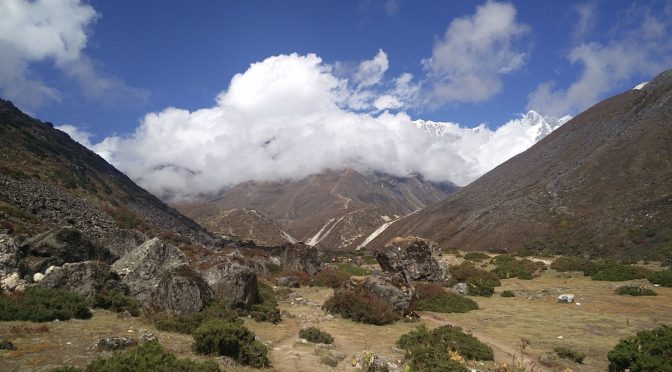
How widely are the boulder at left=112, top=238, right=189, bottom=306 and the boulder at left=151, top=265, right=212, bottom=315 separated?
2.65m

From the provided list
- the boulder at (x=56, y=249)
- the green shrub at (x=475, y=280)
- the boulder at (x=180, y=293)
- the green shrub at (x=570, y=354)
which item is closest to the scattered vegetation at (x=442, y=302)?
the green shrub at (x=475, y=280)

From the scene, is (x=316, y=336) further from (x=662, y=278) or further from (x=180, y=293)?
(x=662, y=278)

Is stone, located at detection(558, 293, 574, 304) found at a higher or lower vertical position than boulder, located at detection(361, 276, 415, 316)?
lower

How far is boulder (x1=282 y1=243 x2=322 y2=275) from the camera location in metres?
38.6

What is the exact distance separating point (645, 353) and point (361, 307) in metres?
11.3

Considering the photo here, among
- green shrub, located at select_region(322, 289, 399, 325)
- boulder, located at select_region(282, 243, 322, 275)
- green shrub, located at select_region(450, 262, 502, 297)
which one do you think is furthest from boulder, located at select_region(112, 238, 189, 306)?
green shrub, located at select_region(450, 262, 502, 297)

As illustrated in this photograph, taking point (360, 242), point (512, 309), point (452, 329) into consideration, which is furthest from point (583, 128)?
point (452, 329)

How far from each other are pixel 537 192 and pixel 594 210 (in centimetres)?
A: 2093

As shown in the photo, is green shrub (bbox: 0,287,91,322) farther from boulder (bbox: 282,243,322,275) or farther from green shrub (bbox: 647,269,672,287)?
green shrub (bbox: 647,269,672,287)

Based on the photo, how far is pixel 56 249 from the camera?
21016 mm

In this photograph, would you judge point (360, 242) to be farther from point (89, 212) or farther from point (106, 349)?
point (106, 349)

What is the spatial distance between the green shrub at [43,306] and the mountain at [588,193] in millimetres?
54144

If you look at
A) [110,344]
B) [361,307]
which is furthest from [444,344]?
[110,344]

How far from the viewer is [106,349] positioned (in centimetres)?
1083
